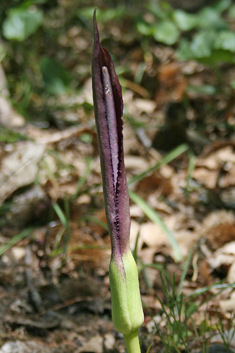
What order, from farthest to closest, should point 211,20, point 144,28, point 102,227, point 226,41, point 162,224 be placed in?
1. point 144,28
2. point 211,20
3. point 226,41
4. point 102,227
5. point 162,224

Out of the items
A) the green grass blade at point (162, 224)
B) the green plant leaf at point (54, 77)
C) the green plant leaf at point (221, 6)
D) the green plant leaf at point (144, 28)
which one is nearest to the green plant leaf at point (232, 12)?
the green plant leaf at point (221, 6)

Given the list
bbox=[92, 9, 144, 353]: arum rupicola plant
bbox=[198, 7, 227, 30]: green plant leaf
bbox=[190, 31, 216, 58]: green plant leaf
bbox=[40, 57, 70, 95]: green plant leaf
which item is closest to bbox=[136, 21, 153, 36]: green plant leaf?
bbox=[198, 7, 227, 30]: green plant leaf

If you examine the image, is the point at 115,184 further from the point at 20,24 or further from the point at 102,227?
the point at 20,24

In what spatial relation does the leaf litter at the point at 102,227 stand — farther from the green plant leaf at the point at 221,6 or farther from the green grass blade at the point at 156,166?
the green plant leaf at the point at 221,6

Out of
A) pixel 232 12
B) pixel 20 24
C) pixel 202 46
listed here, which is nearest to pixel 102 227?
pixel 202 46

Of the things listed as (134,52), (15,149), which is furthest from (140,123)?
(134,52)

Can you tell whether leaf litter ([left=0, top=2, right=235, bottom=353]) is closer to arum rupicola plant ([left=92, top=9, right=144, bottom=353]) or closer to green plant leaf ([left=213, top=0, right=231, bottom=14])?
arum rupicola plant ([left=92, top=9, right=144, bottom=353])
